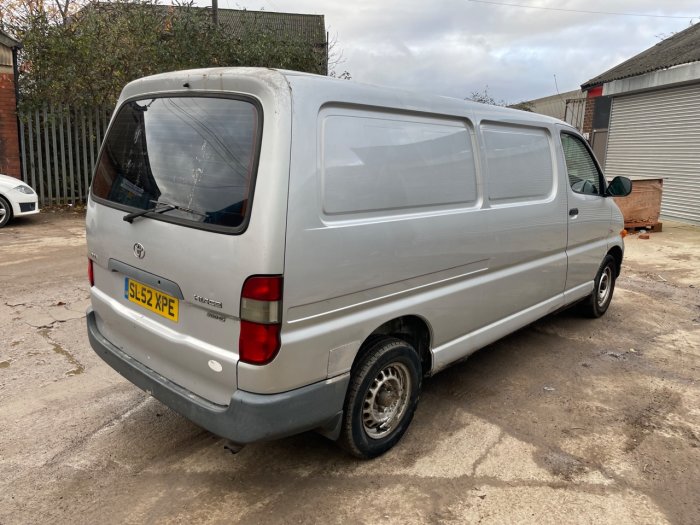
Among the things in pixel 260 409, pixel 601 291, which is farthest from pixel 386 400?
pixel 601 291

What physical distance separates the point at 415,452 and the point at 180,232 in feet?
5.95

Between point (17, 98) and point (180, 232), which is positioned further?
point (17, 98)

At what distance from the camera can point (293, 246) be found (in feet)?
7.64

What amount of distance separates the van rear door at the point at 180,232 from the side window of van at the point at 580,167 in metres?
3.15

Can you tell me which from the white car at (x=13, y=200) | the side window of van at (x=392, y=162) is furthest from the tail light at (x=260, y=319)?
the white car at (x=13, y=200)

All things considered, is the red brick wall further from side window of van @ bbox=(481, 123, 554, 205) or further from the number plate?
side window of van @ bbox=(481, 123, 554, 205)

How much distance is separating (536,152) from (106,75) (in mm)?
10866

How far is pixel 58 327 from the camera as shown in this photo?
4.88 metres

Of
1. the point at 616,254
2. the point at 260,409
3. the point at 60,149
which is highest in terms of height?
the point at 60,149

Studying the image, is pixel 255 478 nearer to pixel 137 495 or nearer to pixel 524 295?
pixel 137 495

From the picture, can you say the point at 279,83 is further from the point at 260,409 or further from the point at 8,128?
the point at 8,128

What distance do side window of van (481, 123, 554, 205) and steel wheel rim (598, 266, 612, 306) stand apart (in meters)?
1.87

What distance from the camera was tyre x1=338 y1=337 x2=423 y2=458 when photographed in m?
2.81

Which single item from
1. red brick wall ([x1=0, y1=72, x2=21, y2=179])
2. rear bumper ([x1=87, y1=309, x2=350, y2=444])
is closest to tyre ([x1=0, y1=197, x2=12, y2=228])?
red brick wall ([x1=0, y1=72, x2=21, y2=179])
